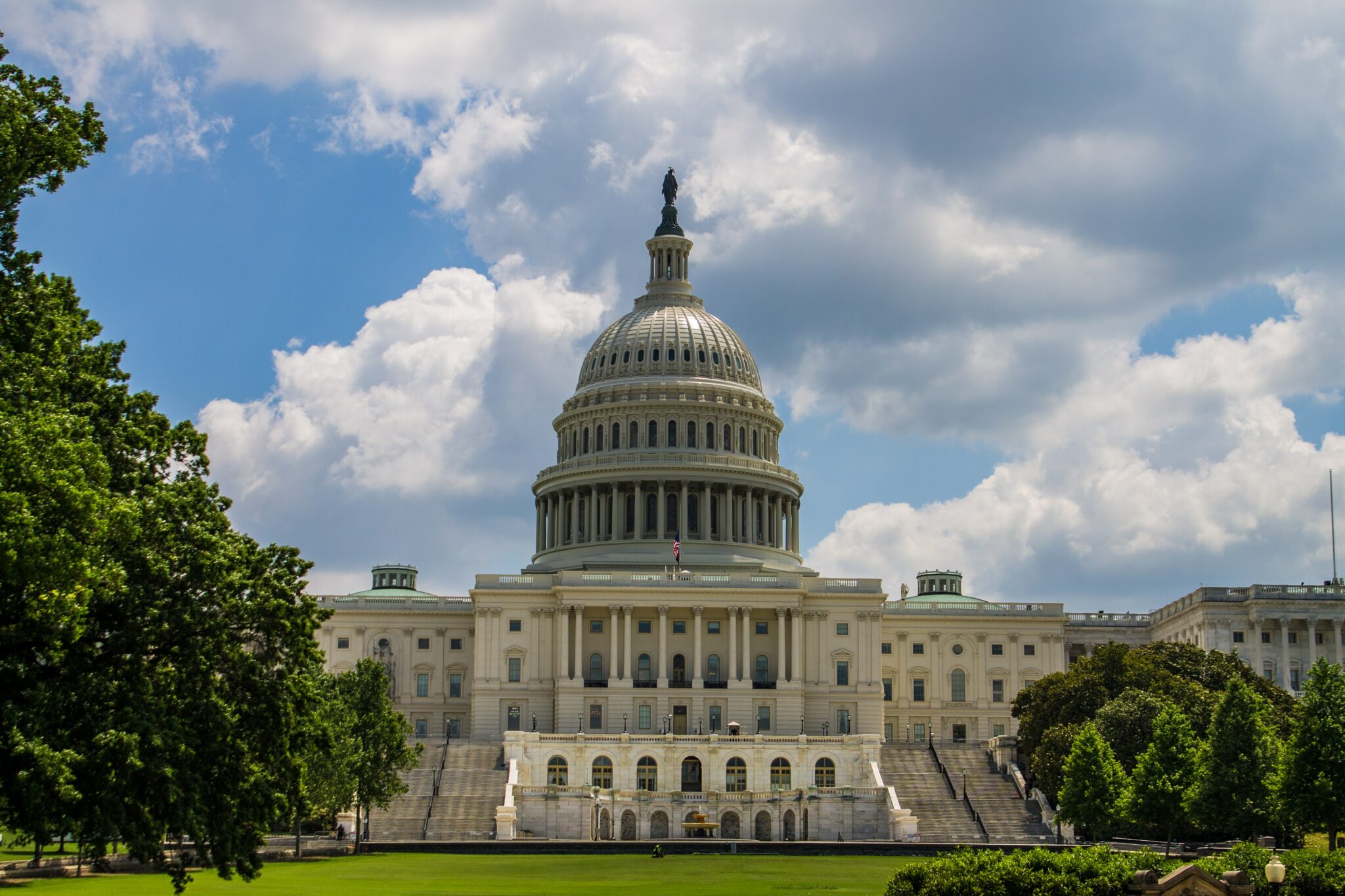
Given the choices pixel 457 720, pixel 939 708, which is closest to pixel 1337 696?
pixel 939 708

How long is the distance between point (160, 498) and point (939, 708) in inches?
4741

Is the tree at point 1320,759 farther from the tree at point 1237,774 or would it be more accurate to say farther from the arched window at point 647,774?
the arched window at point 647,774

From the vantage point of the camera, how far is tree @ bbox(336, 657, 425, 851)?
9512 centimetres

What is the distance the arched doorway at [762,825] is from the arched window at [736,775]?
8887 millimetres

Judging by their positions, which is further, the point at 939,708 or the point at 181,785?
the point at 939,708

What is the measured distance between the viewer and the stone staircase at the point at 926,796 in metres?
114

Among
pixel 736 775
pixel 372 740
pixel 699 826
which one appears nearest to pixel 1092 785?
pixel 699 826

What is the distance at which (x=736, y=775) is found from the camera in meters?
128

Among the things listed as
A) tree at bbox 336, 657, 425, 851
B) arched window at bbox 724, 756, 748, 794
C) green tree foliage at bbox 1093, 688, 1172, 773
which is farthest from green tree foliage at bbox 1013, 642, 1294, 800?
tree at bbox 336, 657, 425, 851

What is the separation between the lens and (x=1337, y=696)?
7900 centimetres

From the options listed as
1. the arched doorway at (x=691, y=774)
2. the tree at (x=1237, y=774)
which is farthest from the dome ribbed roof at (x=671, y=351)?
the tree at (x=1237, y=774)

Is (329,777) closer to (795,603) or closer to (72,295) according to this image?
(72,295)

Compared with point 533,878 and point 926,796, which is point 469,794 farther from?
point 533,878

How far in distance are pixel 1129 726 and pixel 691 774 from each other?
107 ft
